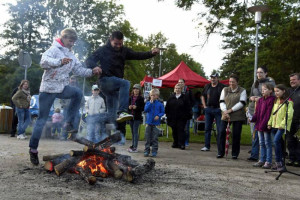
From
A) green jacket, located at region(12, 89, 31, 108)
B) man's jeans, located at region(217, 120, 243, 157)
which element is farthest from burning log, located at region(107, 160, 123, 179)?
green jacket, located at region(12, 89, 31, 108)

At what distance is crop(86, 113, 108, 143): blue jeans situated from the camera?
6056mm

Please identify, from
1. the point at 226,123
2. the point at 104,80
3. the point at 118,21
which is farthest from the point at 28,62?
the point at 226,123

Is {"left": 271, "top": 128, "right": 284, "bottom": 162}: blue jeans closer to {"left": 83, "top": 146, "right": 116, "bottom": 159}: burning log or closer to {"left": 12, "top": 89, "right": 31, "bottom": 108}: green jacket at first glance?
{"left": 83, "top": 146, "right": 116, "bottom": 159}: burning log

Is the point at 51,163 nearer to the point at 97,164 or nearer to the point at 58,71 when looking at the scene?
the point at 97,164

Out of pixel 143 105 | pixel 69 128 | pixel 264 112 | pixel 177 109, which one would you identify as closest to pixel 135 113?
pixel 143 105

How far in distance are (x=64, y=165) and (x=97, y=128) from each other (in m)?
1.87

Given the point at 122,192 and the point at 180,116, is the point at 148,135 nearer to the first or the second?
the point at 180,116

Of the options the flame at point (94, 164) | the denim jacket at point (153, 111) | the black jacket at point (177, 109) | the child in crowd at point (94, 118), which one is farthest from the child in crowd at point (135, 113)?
the flame at point (94, 164)

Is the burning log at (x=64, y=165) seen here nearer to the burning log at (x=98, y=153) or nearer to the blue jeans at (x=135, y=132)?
the burning log at (x=98, y=153)

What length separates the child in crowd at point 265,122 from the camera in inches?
254

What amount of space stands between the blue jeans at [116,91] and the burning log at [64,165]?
1073mm

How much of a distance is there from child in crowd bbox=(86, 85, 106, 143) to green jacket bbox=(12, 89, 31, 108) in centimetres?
313

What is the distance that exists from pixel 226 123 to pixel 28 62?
5032mm

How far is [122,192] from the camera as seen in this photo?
395cm
